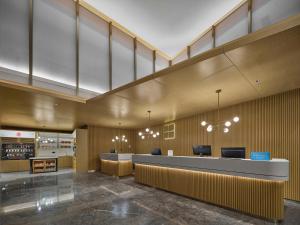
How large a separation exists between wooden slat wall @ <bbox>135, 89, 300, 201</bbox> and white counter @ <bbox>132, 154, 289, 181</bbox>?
210 cm

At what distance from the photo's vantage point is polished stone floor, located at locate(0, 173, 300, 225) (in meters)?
3.78

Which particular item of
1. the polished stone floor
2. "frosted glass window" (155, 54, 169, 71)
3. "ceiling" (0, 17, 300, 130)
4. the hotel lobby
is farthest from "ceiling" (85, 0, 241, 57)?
→ the polished stone floor

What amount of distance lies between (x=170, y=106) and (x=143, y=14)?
11.8 ft

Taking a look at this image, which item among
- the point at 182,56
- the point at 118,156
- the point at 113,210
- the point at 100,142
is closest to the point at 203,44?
the point at 182,56

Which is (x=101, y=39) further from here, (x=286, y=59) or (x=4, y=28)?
(x=286, y=59)

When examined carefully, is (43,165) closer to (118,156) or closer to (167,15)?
(118,156)

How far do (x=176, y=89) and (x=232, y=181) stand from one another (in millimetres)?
2840

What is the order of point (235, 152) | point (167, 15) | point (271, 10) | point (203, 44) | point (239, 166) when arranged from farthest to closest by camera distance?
point (203, 44) < point (167, 15) < point (235, 152) < point (271, 10) < point (239, 166)

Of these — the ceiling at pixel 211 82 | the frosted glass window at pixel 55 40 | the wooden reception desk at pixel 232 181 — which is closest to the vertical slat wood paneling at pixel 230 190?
the wooden reception desk at pixel 232 181

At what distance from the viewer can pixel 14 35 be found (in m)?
5.19

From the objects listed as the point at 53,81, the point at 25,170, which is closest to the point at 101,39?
the point at 53,81

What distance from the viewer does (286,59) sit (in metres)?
3.41

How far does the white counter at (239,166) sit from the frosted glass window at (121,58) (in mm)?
4020

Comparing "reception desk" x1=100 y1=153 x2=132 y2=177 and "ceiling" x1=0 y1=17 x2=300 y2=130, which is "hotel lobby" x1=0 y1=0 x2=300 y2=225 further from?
"reception desk" x1=100 y1=153 x2=132 y2=177
